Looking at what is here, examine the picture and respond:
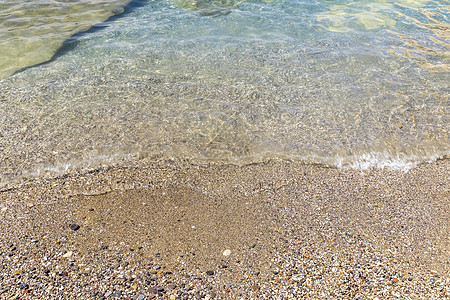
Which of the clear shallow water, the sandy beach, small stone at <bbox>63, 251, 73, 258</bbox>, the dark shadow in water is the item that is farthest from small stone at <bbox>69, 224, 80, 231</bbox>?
the dark shadow in water

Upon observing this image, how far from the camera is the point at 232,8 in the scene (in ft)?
35.8

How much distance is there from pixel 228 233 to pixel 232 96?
3.34m

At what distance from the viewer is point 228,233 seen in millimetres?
3457

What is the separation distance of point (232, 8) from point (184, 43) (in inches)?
145

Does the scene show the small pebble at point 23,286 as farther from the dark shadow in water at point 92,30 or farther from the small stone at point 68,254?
the dark shadow in water at point 92,30

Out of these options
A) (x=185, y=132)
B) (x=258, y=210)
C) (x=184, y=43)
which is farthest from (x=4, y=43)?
(x=258, y=210)

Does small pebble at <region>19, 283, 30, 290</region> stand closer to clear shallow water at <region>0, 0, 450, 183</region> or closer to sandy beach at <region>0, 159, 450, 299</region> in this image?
sandy beach at <region>0, 159, 450, 299</region>

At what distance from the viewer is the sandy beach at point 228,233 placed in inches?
111

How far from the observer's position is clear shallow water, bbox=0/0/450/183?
4.79 m

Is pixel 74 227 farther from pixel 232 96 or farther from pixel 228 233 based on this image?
pixel 232 96

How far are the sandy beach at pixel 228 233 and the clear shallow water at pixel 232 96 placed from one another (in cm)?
44

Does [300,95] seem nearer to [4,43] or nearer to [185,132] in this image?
[185,132]

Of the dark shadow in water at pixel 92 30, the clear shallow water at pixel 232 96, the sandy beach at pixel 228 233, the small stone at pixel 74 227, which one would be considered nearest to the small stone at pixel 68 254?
the sandy beach at pixel 228 233

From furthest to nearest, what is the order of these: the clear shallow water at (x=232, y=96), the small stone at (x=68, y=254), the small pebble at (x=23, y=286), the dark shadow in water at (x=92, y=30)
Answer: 1. the dark shadow in water at (x=92, y=30)
2. the clear shallow water at (x=232, y=96)
3. the small stone at (x=68, y=254)
4. the small pebble at (x=23, y=286)
